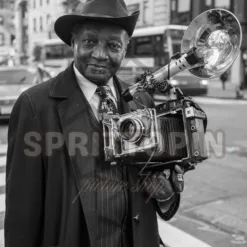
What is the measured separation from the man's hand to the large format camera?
0.05 metres

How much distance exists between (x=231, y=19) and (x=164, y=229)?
2822 millimetres

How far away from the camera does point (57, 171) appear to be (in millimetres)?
1725

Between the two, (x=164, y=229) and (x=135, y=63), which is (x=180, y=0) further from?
(x=164, y=229)

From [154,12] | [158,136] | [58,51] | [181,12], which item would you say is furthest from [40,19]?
[158,136]

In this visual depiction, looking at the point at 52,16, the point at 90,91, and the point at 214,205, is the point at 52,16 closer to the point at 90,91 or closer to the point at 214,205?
the point at 214,205

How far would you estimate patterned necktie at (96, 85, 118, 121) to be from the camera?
6.01 feet

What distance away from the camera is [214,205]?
4898mm

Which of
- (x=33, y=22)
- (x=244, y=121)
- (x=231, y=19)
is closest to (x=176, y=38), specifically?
(x=244, y=121)

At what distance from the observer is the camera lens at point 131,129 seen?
1.63 meters

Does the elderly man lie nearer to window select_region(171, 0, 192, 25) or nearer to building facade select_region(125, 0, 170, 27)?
window select_region(171, 0, 192, 25)

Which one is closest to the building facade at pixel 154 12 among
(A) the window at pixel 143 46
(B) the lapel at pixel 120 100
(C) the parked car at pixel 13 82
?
(A) the window at pixel 143 46

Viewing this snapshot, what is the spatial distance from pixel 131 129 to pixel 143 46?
16995mm

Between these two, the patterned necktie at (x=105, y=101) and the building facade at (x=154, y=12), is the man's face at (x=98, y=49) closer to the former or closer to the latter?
the patterned necktie at (x=105, y=101)

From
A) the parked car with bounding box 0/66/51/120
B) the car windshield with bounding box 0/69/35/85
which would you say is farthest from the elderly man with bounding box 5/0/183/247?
the car windshield with bounding box 0/69/35/85
